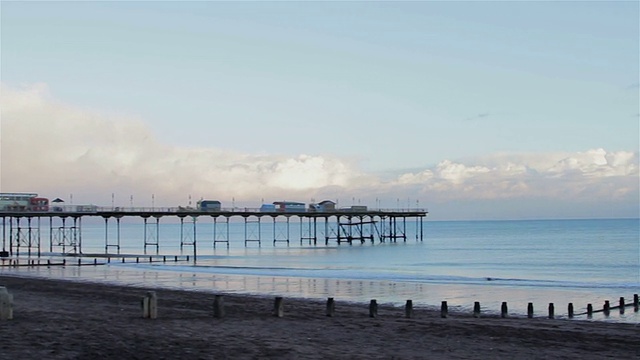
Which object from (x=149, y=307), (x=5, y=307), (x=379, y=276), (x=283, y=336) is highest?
(x=5, y=307)

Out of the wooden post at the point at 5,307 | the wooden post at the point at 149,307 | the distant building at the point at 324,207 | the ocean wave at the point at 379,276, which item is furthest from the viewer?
the distant building at the point at 324,207

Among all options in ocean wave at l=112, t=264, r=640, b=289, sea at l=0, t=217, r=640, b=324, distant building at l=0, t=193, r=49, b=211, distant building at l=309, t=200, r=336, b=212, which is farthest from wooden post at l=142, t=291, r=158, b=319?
distant building at l=309, t=200, r=336, b=212

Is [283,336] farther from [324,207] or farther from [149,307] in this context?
[324,207]

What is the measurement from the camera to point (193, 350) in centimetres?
1472

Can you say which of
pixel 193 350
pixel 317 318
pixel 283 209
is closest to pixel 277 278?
pixel 317 318

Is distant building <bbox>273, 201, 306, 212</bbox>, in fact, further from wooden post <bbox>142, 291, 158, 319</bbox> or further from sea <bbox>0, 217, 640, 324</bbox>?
wooden post <bbox>142, 291, 158, 319</bbox>

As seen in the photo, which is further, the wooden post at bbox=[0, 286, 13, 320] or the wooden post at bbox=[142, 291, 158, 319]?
the wooden post at bbox=[142, 291, 158, 319]

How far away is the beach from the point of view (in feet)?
48.1

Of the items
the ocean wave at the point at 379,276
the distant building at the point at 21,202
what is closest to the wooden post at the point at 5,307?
the ocean wave at the point at 379,276

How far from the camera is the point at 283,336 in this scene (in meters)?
17.3

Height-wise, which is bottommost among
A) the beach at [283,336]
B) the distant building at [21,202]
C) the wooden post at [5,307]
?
the beach at [283,336]

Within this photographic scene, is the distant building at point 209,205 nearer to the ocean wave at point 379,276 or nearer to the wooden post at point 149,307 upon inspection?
the ocean wave at point 379,276

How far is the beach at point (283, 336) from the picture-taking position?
14.7 m

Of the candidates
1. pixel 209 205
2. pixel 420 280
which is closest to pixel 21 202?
pixel 209 205
